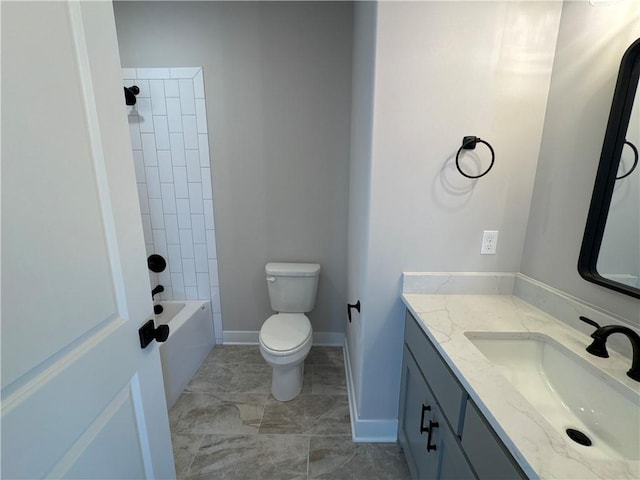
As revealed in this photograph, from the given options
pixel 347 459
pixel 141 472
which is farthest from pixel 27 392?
pixel 347 459

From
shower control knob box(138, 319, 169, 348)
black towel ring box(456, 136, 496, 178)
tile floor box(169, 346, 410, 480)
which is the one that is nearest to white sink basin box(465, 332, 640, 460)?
black towel ring box(456, 136, 496, 178)

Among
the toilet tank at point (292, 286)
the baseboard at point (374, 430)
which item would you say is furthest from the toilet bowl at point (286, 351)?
the baseboard at point (374, 430)

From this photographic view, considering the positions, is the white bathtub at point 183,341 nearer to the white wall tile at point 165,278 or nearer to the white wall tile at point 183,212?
the white wall tile at point 165,278

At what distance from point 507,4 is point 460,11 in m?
0.20

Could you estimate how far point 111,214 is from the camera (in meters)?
0.69

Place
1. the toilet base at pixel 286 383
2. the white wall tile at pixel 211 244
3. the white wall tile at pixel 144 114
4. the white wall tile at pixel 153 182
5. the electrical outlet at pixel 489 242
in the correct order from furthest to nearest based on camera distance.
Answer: the white wall tile at pixel 211 244, the white wall tile at pixel 153 182, the white wall tile at pixel 144 114, the toilet base at pixel 286 383, the electrical outlet at pixel 489 242

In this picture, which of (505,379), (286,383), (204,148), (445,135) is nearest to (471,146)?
(445,135)

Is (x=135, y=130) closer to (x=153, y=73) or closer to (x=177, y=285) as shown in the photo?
(x=153, y=73)

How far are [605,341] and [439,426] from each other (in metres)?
0.58

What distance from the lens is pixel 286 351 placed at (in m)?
1.69

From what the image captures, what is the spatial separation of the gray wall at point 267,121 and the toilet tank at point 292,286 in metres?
0.18

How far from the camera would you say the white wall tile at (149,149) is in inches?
83.4

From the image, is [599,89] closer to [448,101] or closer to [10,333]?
[448,101]

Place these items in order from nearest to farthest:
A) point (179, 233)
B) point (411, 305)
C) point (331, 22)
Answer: point (411, 305) < point (331, 22) < point (179, 233)
